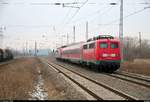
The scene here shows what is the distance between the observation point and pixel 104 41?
2541cm

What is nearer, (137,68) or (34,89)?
(34,89)

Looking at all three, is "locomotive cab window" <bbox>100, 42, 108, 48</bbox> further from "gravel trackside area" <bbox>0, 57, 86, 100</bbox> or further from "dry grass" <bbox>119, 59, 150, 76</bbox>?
"gravel trackside area" <bbox>0, 57, 86, 100</bbox>

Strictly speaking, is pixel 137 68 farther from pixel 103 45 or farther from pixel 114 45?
pixel 103 45

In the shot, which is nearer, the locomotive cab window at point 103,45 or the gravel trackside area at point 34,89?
the gravel trackside area at point 34,89

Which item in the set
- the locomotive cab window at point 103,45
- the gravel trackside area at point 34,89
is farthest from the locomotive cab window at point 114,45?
the gravel trackside area at point 34,89

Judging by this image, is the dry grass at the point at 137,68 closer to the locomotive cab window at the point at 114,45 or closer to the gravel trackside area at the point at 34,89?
the locomotive cab window at the point at 114,45

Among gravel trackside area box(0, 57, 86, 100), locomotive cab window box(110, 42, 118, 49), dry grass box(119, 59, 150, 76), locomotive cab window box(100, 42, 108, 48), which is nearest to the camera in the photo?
gravel trackside area box(0, 57, 86, 100)

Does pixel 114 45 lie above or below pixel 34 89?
above

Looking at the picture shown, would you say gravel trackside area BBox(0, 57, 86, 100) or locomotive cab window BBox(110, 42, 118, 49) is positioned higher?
locomotive cab window BBox(110, 42, 118, 49)

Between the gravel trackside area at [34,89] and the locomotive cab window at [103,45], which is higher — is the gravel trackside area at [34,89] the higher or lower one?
the lower one

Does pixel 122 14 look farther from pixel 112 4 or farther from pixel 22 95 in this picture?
pixel 22 95

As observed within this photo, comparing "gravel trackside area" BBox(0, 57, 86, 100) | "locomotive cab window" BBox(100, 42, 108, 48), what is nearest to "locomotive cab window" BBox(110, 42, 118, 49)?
"locomotive cab window" BBox(100, 42, 108, 48)

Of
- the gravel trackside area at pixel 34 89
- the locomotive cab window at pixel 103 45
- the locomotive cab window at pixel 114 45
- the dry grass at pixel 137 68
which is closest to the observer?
the gravel trackside area at pixel 34 89

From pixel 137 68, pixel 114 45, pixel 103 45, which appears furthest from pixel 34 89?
pixel 137 68
